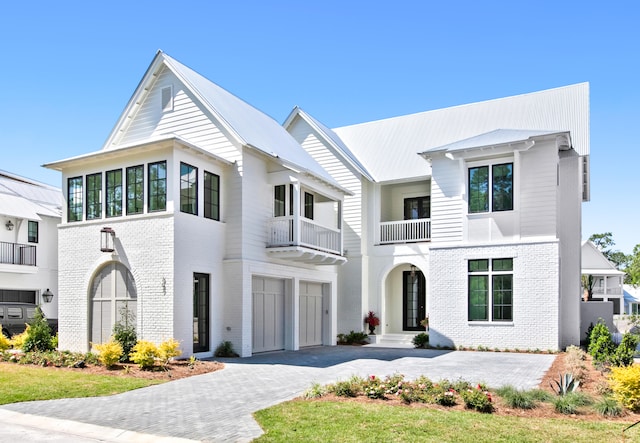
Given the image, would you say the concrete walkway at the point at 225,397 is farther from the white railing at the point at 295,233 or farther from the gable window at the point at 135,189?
the gable window at the point at 135,189

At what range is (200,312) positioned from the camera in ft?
55.0

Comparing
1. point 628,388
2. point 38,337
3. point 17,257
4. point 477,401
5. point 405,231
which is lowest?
point 38,337

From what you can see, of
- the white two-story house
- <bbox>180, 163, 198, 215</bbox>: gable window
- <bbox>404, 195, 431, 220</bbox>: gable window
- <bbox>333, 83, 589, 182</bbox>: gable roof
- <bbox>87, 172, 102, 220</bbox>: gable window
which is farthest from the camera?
<bbox>404, 195, 431, 220</bbox>: gable window

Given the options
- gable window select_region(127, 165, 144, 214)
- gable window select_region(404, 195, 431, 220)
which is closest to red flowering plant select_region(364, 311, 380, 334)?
gable window select_region(404, 195, 431, 220)

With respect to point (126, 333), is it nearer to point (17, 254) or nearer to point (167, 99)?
point (167, 99)

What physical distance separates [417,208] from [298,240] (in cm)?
919

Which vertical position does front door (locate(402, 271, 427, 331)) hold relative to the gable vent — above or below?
below

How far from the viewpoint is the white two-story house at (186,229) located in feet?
52.1

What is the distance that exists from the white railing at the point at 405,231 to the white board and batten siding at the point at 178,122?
9.41m

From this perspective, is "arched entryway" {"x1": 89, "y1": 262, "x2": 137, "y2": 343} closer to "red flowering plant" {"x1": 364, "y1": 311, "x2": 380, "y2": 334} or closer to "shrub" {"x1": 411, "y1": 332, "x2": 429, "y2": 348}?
"shrub" {"x1": 411, "y1": 332, "x2": 429, "y2": 348}

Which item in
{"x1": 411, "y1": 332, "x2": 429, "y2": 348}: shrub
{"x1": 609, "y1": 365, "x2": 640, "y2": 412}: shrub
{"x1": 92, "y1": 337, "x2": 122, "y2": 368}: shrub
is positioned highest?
{"x1": 609, "y1": 365, "x2": 640, "y2": 412}: shrub

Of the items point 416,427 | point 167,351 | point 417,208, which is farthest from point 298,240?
point 416,427

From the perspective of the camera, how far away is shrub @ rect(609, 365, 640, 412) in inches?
334

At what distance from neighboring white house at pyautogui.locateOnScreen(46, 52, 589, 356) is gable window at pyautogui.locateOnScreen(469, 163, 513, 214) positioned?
0.04m
